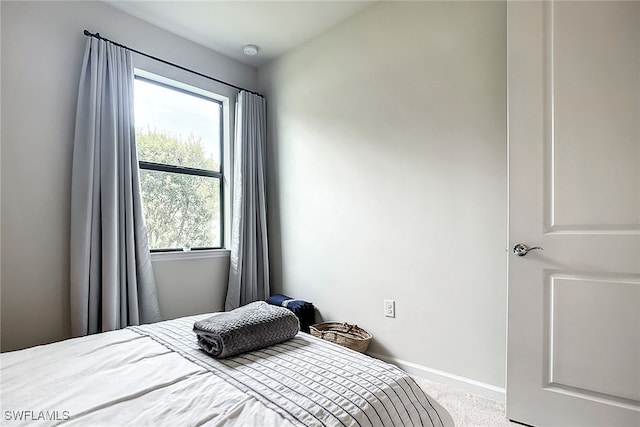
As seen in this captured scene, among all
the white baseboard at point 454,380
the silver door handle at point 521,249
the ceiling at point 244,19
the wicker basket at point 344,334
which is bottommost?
the white baseboard at point 454,380

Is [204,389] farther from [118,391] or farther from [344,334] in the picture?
[344,334]

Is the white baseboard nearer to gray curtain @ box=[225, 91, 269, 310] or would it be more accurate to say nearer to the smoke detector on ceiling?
gray curtain @ box=[225, 91, 269, 310]

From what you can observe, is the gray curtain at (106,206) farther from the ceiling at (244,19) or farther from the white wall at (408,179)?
the white wall at (408,179)

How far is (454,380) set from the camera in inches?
80.7

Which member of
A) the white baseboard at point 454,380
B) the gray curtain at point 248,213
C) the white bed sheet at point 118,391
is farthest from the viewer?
the gray curtain at point 248,213

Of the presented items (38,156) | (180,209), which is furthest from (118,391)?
(180,209)

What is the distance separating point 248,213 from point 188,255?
24.6 inches

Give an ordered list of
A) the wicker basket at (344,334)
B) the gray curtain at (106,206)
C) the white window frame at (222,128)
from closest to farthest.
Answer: the gray curtain at (106,206), the wicker basket at (344,334), the white window frame at (222,128)

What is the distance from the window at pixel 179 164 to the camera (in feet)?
8.75

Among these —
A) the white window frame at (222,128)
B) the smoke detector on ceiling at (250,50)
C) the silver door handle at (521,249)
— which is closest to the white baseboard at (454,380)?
the silver door handle at (521,249)

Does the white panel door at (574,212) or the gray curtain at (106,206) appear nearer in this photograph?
the white panel door at (574,212)

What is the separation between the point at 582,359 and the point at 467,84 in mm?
1559

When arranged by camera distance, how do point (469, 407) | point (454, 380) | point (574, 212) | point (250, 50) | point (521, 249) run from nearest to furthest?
1. point (574, 212)
2. point (521, 249)
3. point (469, 407)
4. point (454, 380)
5. point (250, 50)

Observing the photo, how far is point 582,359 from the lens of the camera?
1509 mm
